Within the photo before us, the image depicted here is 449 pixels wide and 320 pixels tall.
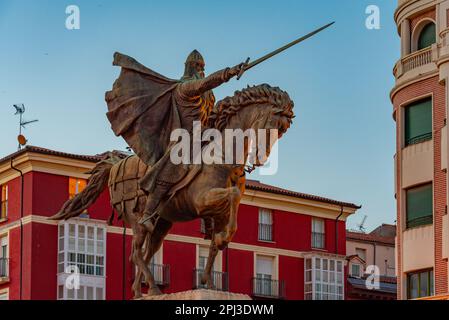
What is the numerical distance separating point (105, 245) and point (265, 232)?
11208 millimetres

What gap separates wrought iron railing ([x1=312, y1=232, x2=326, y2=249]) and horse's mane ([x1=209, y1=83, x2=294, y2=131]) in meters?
59.3

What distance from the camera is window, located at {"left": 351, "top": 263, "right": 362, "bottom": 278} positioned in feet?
300

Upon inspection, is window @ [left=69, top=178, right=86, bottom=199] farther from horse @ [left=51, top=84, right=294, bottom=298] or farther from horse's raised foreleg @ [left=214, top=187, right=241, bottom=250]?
horse's raised foreleg @ [left=214, top=187, right=241, bottom=250]

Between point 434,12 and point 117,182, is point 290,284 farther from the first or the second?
point 117,182

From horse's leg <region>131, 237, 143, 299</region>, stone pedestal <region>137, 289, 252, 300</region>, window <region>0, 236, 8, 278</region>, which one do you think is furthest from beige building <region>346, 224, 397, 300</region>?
stone pedestal <region>137, 289, 252, 300</region>

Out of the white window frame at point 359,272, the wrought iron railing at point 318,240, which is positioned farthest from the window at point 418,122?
the white window frame at point 359,272

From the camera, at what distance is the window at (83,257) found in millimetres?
70312

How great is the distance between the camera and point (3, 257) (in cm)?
7081

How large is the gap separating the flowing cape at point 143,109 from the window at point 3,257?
4566 cm

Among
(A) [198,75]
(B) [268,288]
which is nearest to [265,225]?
(B) [268,288]

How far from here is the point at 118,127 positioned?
2517cm

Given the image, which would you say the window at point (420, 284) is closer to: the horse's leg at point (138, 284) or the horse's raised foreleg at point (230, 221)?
the horse's leg at point (138, 284)

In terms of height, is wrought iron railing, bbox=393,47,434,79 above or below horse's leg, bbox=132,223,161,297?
above
